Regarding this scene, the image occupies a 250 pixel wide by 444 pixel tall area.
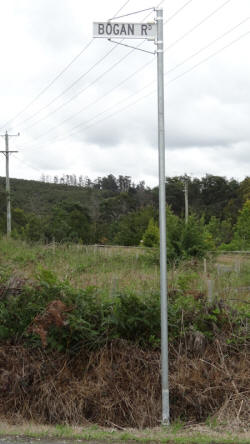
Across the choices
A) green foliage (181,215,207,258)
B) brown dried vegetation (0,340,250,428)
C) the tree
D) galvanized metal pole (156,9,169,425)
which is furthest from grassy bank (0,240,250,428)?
the tree

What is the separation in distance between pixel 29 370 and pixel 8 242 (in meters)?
21.4

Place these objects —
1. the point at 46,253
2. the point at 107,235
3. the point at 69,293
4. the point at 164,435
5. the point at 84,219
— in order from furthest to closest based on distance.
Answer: the point at 107,235 → the point at 84,219 → the point at 46,253 → the point at 69,293 → the point at 164,435

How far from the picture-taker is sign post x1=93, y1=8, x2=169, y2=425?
6.59 meters

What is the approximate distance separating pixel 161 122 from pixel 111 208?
79.3 meters

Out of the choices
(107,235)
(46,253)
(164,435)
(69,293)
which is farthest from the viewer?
(107,235)

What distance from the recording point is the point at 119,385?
849 cm

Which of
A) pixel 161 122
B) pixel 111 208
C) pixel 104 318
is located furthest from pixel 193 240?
pixel 111 208

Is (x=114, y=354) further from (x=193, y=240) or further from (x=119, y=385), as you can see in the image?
(x=193, y=240)

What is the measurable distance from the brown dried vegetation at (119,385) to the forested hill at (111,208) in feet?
113

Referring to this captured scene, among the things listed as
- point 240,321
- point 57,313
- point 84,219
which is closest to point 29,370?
point 57,313

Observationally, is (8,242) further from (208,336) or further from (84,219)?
(84,219)

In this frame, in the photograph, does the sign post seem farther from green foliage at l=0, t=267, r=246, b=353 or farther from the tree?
the tree

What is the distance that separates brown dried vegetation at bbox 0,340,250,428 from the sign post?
137cm

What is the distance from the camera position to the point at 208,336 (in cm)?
914
